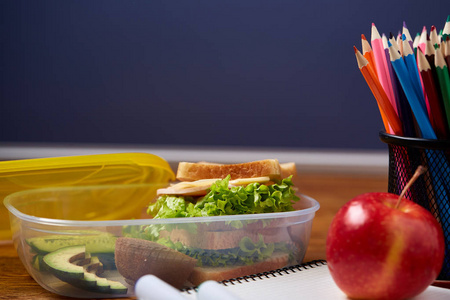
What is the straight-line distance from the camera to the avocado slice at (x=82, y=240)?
58cm

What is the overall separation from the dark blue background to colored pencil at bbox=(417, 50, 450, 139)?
4.51ft

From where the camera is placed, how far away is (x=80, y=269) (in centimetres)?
59

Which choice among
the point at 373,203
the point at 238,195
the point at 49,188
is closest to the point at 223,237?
the point at 238,195

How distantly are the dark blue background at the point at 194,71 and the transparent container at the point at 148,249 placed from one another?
1.30 metres

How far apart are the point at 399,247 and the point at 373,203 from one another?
50 mm

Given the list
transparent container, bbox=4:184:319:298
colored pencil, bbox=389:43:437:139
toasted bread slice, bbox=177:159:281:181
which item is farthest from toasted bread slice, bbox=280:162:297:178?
colored pencil, bbox=389:43:437:139

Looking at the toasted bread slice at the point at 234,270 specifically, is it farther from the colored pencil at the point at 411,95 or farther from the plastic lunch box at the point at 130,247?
the colored pencil at the point at 411,95

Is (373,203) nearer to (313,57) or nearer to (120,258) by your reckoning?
(120,258)

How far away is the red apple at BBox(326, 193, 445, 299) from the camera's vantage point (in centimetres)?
47

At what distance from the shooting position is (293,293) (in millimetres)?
510

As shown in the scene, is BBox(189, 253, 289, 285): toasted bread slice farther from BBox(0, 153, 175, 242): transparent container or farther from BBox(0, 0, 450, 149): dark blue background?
BBox(0, 0, 450, 149): dark blue background

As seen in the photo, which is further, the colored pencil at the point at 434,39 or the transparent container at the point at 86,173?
the transparent container at the point at 86,173

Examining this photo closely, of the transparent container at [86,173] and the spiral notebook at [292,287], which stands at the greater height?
the transparent container at [86,173]

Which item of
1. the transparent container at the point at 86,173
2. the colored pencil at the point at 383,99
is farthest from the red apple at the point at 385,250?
the transparent container at the point at 86,173
